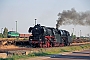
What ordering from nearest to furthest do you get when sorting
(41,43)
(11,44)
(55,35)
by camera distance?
(41,43), (55,35), (11,44)

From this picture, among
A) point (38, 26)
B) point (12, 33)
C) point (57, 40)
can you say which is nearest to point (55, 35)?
point (57, 40)

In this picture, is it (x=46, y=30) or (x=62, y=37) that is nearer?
(x=46, y=30)

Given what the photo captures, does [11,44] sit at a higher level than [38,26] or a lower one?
lower

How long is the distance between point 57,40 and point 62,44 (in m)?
4.17

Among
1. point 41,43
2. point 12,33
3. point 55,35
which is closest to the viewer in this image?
point 41,43

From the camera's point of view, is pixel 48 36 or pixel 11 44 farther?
pixel 11 44

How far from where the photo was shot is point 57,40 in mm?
39531

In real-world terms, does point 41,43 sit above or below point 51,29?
below

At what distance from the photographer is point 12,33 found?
7406 centimetres

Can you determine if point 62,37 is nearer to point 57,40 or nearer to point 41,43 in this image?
point 57,40

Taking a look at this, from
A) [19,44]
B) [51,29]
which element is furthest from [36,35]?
[19,44]

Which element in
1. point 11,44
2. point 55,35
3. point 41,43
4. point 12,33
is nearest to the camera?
point 41,43

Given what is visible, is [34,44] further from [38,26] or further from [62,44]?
[62,44]

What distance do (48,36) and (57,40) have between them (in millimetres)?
2850
